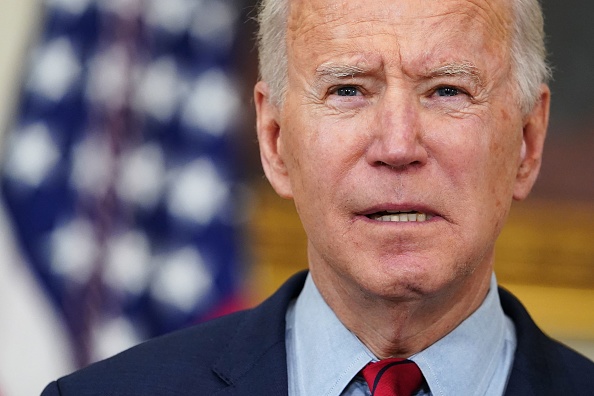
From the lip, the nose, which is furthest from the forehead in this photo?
the lip

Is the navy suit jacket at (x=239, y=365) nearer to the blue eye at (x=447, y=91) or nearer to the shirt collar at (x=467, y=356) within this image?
the shirt collar at (x=467, y=356)

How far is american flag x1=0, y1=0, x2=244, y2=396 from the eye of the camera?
14.7ft

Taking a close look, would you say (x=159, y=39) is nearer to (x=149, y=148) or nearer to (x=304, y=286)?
(x=149, y=148)

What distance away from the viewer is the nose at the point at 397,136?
7.38ft

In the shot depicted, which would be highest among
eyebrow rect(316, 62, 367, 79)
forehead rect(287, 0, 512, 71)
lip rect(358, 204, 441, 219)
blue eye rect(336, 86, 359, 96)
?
forehead rect(287, 0, 512, 71)

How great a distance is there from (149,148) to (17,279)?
0.82m

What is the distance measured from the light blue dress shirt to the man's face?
0.15 m

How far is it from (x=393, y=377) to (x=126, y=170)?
2441 millimetres

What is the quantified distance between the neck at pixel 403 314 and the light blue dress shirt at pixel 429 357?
2 centimetres

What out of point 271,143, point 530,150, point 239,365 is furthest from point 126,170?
point 530,150

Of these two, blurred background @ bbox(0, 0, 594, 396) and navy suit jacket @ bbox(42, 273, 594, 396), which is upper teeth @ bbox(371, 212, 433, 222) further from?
blurred background @ bbox(0, 0, 594, 396)

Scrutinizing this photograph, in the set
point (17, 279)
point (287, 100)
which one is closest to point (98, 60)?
point (17, 279)

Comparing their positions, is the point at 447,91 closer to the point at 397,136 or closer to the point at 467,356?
the point at 397,136

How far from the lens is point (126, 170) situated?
4.55 meters
